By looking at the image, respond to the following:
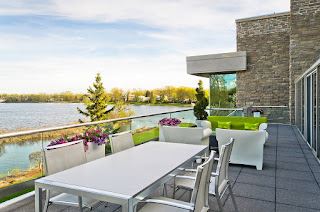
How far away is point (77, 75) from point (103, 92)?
811cm

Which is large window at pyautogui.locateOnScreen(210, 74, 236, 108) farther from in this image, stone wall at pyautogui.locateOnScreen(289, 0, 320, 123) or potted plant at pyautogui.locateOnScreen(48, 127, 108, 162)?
potted plant at pyautogui.locateOnScreen(48, 127, 108, 162)

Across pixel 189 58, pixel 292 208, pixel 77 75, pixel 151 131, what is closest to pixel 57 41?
pixel 77 75

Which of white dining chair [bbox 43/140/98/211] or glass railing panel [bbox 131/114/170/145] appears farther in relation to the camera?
glass railing panel [bbox 131/114/170/145]

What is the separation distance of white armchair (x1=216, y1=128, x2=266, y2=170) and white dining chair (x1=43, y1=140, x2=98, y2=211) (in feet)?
10.2

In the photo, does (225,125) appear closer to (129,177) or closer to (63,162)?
(63,162)

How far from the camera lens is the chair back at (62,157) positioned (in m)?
2.59

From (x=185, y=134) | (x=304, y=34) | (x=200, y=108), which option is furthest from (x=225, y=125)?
(x=304, y=34)

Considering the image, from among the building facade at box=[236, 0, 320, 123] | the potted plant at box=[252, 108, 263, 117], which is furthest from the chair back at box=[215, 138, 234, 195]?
the building facade at box=[236, 0, 320, 123]

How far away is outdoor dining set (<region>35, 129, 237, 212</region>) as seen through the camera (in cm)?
193

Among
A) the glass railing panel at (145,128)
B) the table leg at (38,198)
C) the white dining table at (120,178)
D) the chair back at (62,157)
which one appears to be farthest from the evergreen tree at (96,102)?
the table leg at (38,198)

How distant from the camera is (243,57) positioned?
44.8ft

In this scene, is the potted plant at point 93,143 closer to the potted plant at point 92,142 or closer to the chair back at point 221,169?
the potted plant at point 92,142

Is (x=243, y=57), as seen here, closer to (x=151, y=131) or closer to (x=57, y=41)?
(x=151, y=131)

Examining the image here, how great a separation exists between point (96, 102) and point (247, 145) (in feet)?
122
